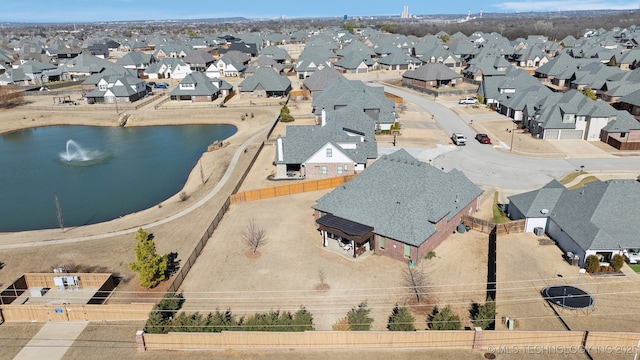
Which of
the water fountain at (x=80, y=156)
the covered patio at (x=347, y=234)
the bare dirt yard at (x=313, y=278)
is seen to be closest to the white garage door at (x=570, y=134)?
the bare dirt yard at (x=313, y=278)

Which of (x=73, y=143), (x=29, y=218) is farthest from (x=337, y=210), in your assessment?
(x=73, y=143)

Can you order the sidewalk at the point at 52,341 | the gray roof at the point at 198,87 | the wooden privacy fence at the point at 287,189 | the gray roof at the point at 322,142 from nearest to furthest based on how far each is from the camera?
the sidewalk at the point at 52,341, the wooden privacy fence at the point at 287,189, the gray roof at the point at 322,142, the gray roof at the point at 198,87

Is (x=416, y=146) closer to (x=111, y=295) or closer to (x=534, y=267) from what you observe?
(x=534, y=267)

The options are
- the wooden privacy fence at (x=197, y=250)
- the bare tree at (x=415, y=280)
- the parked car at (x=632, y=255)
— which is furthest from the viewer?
the parked car at (x=632, y=255)

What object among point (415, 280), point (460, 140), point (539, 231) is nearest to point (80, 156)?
point (460, 140)

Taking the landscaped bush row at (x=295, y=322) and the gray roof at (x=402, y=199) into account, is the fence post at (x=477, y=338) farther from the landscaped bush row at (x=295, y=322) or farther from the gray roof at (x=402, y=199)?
the gray roof at (x=402, y=199)

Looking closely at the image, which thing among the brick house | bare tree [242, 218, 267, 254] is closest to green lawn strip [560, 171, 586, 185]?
the brick house

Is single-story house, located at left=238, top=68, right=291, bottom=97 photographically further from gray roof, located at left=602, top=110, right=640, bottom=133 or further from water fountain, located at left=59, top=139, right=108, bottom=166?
gray roof, located at left=602, top=110, right=640, bottom=133
